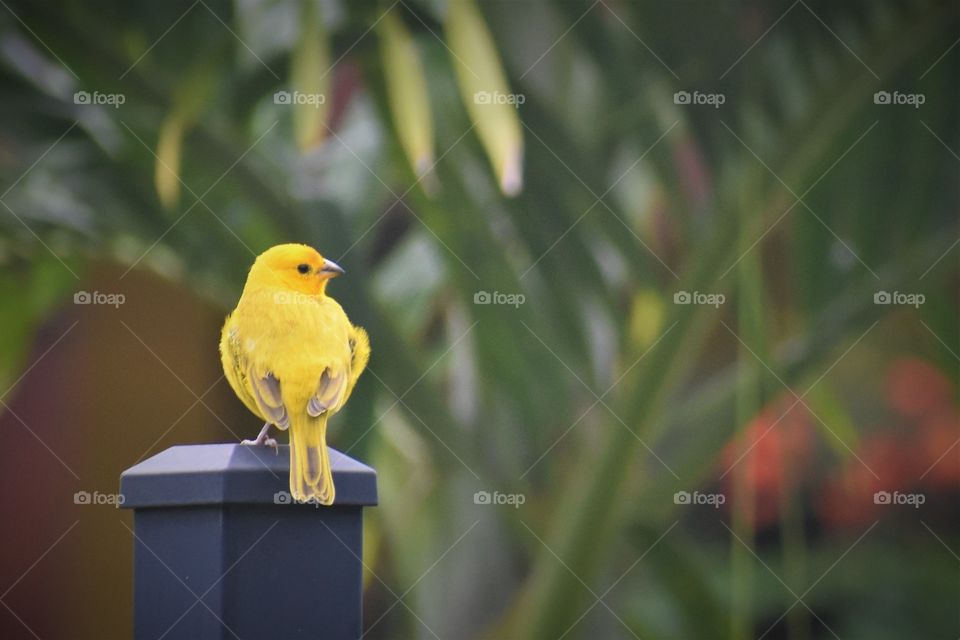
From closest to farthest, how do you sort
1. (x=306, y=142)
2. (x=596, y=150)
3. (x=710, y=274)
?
(x=306, y=142) < (x=710, y=274) < (x=596, y=150)

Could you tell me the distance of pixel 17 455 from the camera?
247 cm

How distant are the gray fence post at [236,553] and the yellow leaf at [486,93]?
993mm

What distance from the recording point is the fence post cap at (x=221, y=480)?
34.6 inches

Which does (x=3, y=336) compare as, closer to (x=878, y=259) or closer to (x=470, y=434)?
(x=470, y=434)

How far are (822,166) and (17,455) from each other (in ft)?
5.26

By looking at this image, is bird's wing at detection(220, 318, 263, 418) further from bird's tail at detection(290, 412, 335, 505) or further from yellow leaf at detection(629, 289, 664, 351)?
yellow leaf at detection(629, 289, 664, 351)

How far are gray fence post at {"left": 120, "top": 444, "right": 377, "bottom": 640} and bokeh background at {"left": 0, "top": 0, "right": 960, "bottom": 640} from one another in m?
1.06

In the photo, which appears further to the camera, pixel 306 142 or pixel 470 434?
pixel 470 434

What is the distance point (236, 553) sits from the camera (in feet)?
2.90

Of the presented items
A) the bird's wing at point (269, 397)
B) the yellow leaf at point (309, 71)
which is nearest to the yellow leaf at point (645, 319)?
the yellow leaf at point (309, 71)

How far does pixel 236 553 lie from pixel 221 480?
0.18 feet

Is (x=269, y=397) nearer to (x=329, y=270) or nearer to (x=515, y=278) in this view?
(x=329, y=270)

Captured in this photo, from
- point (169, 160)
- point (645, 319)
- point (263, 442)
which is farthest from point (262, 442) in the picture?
point (645, 319)

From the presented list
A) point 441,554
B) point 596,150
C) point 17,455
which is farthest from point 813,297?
point 17,455
